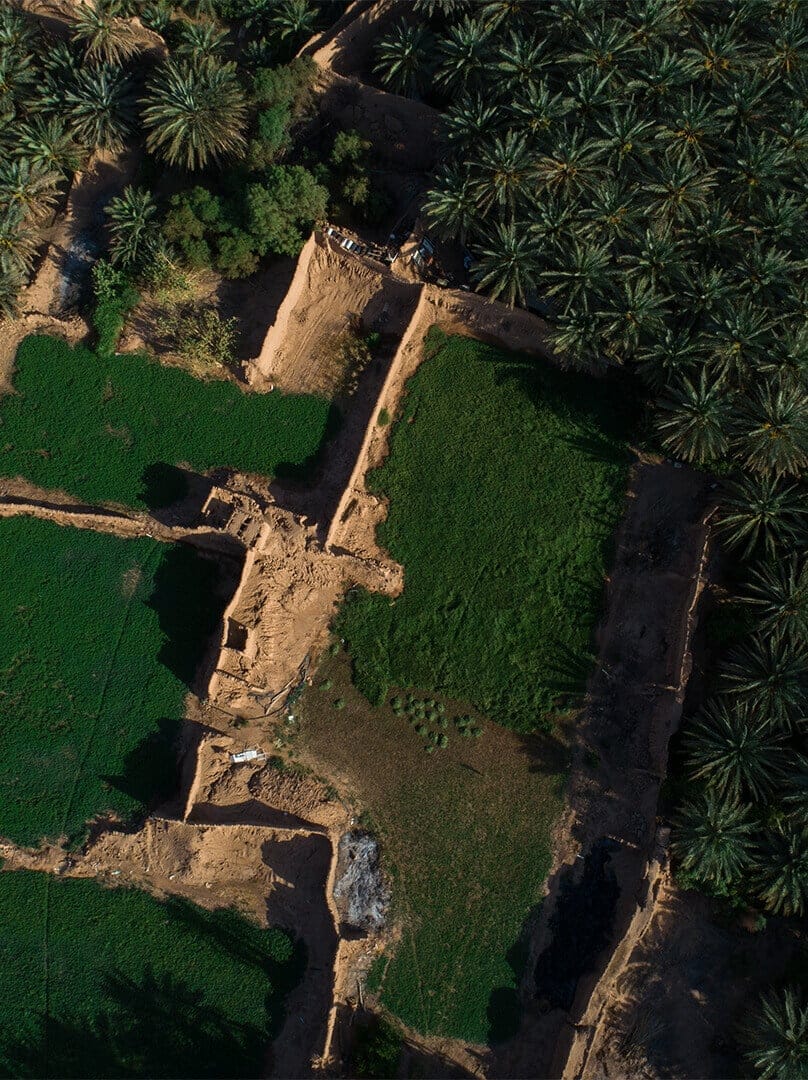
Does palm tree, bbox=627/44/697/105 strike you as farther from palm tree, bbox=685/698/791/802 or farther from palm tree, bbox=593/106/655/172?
palm tree, bbox=685/698/791/802

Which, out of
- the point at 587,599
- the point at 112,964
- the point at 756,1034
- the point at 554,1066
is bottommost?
the point at 112,964

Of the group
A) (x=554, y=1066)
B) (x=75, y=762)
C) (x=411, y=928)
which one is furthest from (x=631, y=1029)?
(x=75, y=762)

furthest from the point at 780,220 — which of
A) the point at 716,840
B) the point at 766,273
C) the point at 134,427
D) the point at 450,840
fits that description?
the point at 134,427

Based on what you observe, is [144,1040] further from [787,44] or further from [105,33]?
[787,44]

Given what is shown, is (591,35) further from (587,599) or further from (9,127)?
(9,127)

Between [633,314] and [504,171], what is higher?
[504,171]
